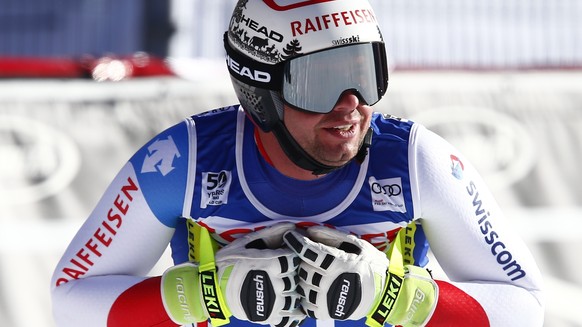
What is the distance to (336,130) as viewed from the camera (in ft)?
8.64

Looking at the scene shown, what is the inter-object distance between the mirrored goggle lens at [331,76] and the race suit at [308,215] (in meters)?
0.24

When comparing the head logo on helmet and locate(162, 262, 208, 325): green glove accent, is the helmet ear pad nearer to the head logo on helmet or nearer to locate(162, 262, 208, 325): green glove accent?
the head logo on helmet

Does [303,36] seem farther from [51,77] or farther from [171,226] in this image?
[51,77]

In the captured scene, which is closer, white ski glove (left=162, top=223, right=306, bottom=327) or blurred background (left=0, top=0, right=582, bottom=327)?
white ski glove (left=162, top=223, right=306, bottom=327)

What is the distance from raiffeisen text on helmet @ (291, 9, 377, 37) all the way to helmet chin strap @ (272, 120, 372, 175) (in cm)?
25

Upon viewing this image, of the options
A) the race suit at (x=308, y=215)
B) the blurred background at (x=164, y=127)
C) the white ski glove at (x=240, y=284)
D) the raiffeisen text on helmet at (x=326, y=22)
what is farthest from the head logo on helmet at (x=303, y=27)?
the blurred background at (x=164, y=127)

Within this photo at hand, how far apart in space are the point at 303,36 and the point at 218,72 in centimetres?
248

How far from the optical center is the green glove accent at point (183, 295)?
269 centimetres

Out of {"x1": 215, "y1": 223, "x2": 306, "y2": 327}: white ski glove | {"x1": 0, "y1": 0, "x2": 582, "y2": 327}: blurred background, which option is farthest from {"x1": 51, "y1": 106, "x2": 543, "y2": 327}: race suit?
{"x1": 0, "y1": 0, "x2": 582, "y2": 327}: blurred background

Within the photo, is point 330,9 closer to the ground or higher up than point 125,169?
higher up

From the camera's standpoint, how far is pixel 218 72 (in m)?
5.05

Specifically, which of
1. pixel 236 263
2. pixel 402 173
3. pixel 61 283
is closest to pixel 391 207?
pixel 402 173

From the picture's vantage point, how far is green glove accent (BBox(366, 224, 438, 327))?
8.66ft

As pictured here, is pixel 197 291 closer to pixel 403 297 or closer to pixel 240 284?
pixel 240 284
